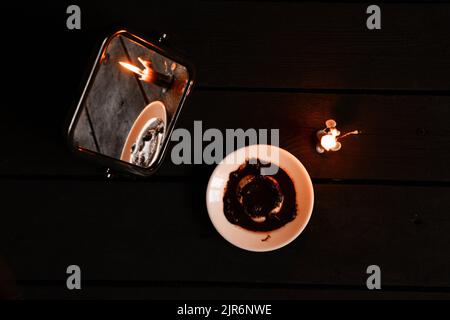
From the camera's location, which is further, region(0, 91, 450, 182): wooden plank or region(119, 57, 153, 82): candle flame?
region(0, 91, 450, 182): wooden plank

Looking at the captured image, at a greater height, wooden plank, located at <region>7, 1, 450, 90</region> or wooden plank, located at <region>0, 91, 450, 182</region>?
wooden plank, located at <region>7, 1, 450, 90</region>

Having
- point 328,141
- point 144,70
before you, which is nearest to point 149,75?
point 144,70

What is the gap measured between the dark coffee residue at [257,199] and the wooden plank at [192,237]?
0.21 feet

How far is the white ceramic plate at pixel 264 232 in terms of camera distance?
82 centimetres

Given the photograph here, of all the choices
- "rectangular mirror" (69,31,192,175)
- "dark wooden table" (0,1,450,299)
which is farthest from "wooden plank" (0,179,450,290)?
"rectangular mirror" (69,31,192,175)

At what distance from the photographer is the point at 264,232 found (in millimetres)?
832

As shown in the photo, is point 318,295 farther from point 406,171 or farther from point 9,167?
point 9,167

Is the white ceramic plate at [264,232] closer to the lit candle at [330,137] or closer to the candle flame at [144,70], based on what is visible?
the lit candle at [330,137]

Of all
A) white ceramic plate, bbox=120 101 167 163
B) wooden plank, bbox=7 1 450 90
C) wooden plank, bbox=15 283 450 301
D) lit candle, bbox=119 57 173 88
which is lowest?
wooden plank, bbox=15 283 450 301

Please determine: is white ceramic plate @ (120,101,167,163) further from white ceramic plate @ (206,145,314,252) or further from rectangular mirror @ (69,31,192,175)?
white ceramic plate @ (206,145,314,252)

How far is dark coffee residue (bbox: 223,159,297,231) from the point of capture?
32.9 inches
